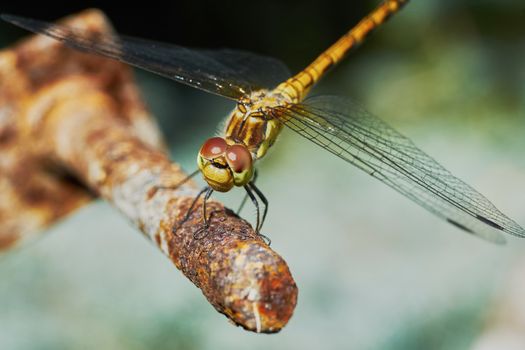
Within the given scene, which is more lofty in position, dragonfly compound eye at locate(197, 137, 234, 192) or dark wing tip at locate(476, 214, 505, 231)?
dark wing tip at locate(476, 214, 505, 231)

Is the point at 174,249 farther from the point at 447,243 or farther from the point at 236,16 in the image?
the point at 236,16

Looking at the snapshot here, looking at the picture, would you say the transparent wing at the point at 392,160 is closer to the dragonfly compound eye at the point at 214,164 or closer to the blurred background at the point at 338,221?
the dragonfly compound eye at the point at 214,164

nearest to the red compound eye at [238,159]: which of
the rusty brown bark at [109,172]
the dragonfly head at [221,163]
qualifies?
the dragonfly head at [221,163]

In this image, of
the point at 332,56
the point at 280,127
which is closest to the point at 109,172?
the point at 280,127

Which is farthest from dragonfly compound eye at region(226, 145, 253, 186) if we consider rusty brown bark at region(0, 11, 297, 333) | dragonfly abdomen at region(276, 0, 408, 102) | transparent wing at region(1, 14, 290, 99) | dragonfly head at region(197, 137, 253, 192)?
dragonfly abdomen at region(276, 0, 408, 102)

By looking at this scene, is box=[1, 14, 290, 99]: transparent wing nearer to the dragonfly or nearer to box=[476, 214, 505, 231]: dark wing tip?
the dragonfly

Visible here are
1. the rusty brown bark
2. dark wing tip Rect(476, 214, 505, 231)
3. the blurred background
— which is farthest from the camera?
the blurred background

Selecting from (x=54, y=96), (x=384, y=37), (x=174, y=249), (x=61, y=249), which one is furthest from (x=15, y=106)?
(x=384, y=37)
